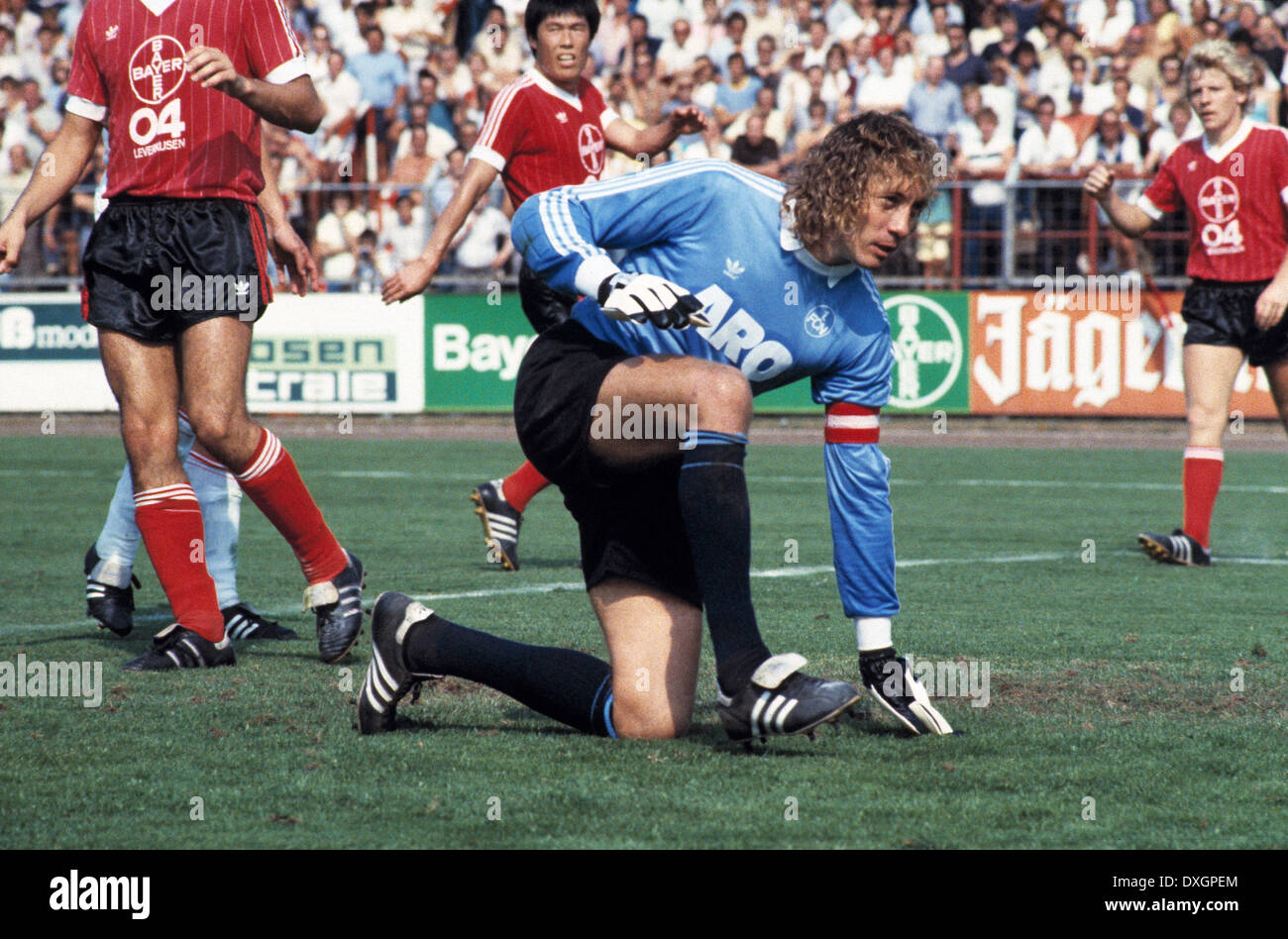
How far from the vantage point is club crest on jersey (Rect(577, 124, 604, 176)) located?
752 cm

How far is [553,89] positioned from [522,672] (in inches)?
151

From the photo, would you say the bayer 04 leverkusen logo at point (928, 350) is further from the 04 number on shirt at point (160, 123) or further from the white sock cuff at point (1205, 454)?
the 04 number on shirt at point (160, 123)

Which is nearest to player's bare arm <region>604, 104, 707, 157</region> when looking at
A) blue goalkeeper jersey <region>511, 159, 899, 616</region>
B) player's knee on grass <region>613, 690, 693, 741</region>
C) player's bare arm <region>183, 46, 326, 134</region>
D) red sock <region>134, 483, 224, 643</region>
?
player's bare arm <region>183, 46, 326, 134</region>

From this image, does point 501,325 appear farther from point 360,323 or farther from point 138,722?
point 138,722

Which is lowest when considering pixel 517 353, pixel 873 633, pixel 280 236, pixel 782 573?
pixel 782 573

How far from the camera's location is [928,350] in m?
15.7

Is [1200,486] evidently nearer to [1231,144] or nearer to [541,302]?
[1231,144]

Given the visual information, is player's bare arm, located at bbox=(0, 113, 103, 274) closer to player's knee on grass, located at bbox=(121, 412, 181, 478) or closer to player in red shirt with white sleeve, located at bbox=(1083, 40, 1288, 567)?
player's knee on grass, located at bbox=(121, 412, 181, 478)

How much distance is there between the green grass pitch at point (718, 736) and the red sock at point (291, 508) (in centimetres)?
30

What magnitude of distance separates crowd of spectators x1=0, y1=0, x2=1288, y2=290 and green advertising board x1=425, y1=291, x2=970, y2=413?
1.44ft

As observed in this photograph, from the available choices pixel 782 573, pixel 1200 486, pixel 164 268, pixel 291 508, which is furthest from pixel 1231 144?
pixel 164 268
